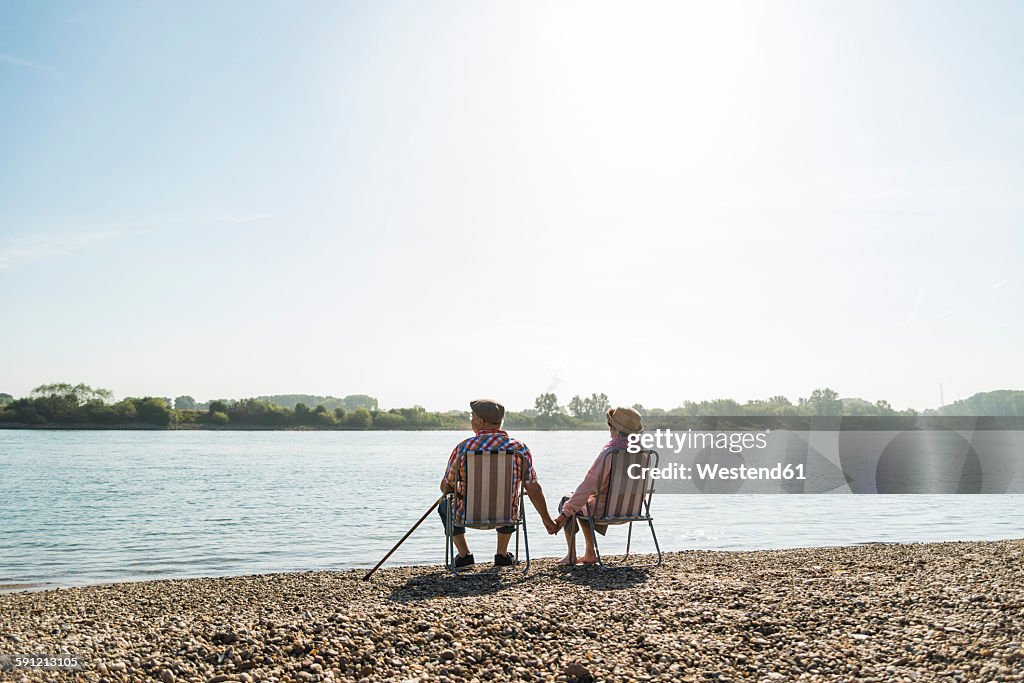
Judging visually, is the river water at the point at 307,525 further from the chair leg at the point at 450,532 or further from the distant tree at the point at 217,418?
the distant tree at the point at 217,418

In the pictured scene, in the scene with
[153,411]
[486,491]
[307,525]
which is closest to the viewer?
[486,491]

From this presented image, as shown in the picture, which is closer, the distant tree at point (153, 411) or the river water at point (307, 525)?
the river water at point (307, 525)

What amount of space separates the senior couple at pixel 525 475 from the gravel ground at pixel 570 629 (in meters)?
0.54

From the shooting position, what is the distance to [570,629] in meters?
4.87

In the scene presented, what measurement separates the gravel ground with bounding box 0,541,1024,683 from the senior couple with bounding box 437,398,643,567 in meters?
0.54

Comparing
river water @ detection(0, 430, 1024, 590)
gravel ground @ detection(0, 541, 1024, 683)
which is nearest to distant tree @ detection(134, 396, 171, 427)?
river water @ detection(0, 430, 1024, 590)

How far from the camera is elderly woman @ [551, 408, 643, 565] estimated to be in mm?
7703

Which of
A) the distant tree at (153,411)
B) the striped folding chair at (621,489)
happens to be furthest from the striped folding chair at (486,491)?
the distant tree at (153,411)

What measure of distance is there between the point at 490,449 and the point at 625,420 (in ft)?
4.91

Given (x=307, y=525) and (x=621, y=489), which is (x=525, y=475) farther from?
(x=307, y=525)

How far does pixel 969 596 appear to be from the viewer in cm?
571

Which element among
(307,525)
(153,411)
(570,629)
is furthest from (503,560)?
(153,411)

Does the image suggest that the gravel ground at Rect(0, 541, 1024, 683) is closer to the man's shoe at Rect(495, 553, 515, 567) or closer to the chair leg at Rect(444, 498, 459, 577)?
the chair leg at Rect(444, 498, 459, 577)

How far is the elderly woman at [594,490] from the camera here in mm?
7703
